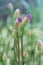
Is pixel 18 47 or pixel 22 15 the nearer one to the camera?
pixel 18 47

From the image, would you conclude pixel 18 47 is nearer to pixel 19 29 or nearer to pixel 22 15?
pixel 19 29

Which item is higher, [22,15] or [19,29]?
[22,15]

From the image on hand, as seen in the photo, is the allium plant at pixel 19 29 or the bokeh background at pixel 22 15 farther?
the bokeh background at pixel 22 15

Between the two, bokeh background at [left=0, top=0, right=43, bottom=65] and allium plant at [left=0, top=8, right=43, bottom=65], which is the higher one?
bokeh background at [left=0, top=0, right=43, bottom=65]

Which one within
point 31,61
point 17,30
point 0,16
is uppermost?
point 0,16

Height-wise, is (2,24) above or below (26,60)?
above

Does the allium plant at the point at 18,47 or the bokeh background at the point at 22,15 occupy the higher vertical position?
the bokeh background at the point at 22,15

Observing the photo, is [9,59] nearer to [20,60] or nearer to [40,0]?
[20,60]

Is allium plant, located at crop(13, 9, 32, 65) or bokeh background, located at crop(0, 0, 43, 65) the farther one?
bokeh background, located at crop(0, 0, 43, 65)

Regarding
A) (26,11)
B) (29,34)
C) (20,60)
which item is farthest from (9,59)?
(26,11)

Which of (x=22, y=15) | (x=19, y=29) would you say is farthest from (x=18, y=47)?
(x=22, y=15)

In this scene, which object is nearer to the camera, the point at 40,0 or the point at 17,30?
the point at 17,30
